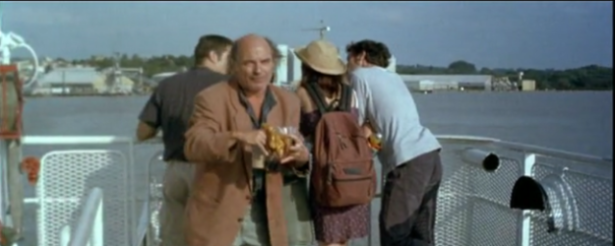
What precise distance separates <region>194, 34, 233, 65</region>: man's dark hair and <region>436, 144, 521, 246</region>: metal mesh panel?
141cm

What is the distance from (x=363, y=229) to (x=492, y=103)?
10.6 ft

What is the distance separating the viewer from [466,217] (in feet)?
17.0

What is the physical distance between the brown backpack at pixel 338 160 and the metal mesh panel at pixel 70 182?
6.38 ft

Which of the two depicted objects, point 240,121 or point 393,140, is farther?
point 393,140

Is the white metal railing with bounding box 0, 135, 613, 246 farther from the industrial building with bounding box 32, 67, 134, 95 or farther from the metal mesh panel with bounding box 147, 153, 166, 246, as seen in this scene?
the industrial building with bounding box 32, 67, 134, 95

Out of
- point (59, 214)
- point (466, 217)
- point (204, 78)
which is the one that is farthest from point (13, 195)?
point (466, 217)

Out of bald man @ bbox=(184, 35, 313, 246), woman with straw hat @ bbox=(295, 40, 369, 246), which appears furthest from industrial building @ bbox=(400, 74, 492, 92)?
bald man @ bbox=(184, 35, 313, 246)

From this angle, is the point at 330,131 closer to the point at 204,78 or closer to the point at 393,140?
the point at 393,140

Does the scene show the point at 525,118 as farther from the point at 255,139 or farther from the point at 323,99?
the point at 255,139

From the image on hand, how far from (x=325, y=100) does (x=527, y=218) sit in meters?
1.31

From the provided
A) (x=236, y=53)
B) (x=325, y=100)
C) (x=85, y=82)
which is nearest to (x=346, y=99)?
(x=325, y=100)

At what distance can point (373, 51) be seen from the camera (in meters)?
4.41

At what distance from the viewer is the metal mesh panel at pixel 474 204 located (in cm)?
476

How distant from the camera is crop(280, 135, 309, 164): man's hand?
3213mm
